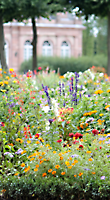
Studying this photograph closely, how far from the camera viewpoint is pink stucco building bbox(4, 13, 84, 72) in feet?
84.0

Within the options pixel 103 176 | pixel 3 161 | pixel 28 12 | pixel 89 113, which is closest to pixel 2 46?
pixel 28 12

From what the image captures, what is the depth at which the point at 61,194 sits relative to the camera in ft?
8.72

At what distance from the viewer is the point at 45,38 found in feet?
85.6

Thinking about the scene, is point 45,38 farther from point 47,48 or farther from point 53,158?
point 53,158

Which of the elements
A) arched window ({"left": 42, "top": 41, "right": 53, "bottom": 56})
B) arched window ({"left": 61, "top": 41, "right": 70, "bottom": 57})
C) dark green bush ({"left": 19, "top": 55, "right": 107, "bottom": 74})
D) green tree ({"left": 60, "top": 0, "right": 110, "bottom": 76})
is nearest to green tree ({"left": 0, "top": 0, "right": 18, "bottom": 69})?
green tree ({"left": 60, "top": 0, "right": 110, "bottom": 76})

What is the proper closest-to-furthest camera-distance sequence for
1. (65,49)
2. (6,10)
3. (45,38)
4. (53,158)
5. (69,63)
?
(53,158), (6,10), (69,63), (45,38), (65,49)

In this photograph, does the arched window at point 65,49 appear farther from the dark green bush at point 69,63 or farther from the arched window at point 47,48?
the dark green bush at point 69,63

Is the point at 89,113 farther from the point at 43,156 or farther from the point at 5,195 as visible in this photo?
the point at 5,195

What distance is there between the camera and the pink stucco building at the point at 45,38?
25.6 metres

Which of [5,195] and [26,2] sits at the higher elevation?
[26,2]

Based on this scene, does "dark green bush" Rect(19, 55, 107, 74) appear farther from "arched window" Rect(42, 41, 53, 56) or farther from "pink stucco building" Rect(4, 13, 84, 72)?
"arched window" Rect(42, 41, 53, 56)

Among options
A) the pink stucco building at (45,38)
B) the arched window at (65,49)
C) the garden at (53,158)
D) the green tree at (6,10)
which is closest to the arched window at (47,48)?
the pink stucco building at (45,38)

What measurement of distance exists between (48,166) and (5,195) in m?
0.59

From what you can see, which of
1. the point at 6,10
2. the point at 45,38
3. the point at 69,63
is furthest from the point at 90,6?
the point at 45,38
